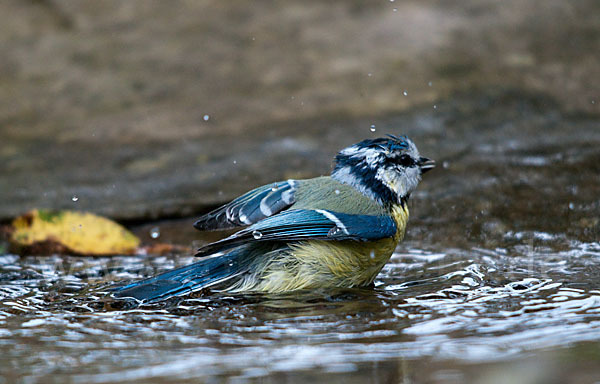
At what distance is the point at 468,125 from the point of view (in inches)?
231

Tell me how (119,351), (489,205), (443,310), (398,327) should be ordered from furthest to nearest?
(489,205)
(443,310)
(398,327)
(119,351)

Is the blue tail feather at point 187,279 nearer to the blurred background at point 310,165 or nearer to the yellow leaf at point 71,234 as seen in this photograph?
the blurred background at point 310,165

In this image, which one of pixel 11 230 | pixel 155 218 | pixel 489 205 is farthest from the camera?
pixel 155 218

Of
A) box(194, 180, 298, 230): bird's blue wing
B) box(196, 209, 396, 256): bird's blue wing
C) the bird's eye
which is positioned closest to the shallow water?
box(196, 209, 396, 256): bird's blue wing

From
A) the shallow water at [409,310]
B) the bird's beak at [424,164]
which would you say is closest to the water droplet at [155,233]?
the shallow water at [409,310]

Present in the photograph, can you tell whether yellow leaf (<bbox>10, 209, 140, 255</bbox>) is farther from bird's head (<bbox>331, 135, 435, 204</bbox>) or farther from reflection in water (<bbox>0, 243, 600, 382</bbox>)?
bird's head (<bbox>331, 135, 435, 204</bbox>)

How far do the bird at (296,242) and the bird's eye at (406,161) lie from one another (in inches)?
7.1

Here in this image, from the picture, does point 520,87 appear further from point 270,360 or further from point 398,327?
point 270,360

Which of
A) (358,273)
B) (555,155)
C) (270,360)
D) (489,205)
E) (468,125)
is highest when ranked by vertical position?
(468,125)

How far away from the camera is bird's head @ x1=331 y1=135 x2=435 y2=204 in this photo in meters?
3.74

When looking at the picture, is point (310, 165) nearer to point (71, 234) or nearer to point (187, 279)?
point (71, 234)

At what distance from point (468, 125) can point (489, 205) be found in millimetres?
1403

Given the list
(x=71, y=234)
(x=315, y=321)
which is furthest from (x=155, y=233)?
(x=315, y=321)

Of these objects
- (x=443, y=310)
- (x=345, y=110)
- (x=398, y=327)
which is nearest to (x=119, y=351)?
(x=398, y=327)
